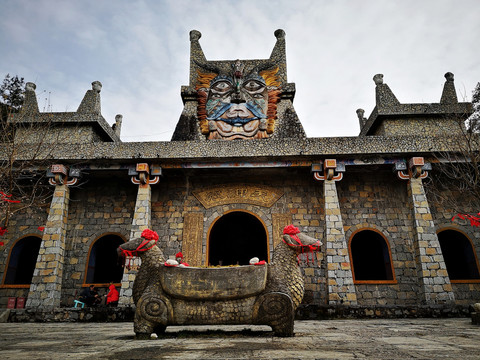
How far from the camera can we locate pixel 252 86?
42.1ft

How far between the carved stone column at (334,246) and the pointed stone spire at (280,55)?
14.9ft

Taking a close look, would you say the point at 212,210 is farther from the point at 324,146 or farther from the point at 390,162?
the point at 390,162

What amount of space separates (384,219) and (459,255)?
11.5ft

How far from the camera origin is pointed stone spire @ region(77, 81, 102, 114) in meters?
13.6

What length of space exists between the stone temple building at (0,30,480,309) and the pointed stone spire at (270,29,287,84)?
2.95 feet

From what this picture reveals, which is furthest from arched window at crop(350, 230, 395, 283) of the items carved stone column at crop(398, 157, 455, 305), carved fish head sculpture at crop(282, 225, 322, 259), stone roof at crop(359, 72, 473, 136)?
carved fish head sculpture at crop(282, 225, 322, 259)

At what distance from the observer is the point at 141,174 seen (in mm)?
10562

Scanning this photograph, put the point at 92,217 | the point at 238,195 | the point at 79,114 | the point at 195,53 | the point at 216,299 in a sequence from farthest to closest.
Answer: the point at 195,53
the point at 79,114
the point at 92,217
the point at 238,195
the point at 216,299

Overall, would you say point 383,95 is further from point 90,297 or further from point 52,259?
point 52,259

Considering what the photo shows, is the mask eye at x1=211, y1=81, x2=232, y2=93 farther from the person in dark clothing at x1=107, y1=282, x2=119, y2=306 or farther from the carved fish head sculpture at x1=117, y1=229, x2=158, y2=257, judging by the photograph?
the carved fish head sculpture at x1=117, y1=229, x2=158, y2=257

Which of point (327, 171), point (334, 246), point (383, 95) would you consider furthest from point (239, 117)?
point (383, 95)

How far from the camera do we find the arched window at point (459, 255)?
1089cm

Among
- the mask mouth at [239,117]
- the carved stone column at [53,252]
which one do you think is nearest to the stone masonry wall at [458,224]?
the mask mouth at [239,117]

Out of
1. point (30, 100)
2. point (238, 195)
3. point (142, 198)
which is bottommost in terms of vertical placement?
point (142, 198)
